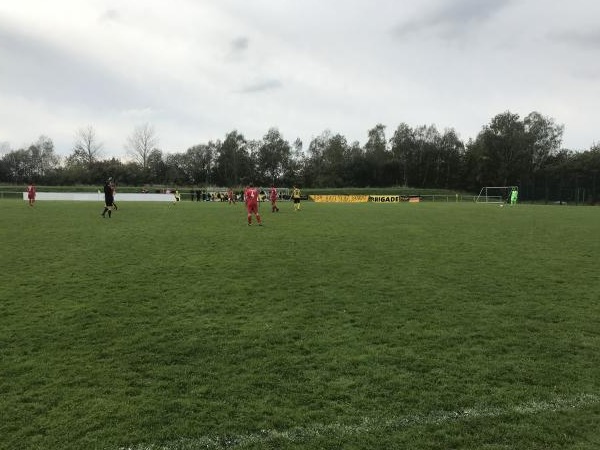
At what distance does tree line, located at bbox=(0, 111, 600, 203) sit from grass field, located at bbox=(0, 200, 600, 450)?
267 feet

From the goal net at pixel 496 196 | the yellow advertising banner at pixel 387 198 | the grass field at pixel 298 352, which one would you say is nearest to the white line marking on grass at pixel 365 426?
the grass field at pixel 298 352

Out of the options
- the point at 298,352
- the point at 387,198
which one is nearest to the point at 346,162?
the point at 387,198

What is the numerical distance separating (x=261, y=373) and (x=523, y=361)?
319cm

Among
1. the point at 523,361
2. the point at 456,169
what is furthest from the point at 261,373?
the point at 456,169

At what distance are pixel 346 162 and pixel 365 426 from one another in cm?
10203

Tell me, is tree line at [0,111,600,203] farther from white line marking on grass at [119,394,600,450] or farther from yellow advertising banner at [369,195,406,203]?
white line marking on grass at [119,394,600,450]

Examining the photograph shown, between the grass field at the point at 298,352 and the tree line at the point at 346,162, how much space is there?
3204 inches

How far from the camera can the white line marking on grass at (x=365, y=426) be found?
395cm

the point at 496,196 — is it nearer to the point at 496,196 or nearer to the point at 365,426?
the point at 496,196

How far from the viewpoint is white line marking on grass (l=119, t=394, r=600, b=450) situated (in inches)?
155

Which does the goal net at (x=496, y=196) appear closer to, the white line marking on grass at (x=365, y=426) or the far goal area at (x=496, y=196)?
the far goal area at (x=496, y=196)

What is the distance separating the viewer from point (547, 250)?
14.1 meters

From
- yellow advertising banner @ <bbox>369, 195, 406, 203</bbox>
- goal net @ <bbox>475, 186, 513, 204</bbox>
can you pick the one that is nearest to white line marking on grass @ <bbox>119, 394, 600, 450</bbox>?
yellow advertising banner @ <bbox>369, 195, 406, 203</bbox>

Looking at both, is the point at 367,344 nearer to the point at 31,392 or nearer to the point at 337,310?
the point at 337,310
